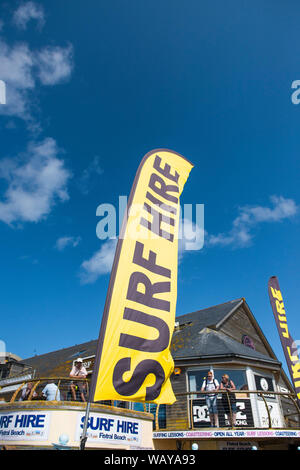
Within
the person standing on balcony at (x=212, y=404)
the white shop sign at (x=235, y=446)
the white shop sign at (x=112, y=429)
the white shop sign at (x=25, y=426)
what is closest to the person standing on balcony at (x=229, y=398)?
the person standing on balcony at (x=212, y=404)

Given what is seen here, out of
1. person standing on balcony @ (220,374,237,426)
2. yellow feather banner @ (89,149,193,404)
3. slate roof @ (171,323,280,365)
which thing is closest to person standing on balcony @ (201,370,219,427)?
person standing on balcony @ (220,374,237,426)

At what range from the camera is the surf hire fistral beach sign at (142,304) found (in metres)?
4.66

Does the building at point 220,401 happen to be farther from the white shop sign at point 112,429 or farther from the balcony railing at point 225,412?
the white shop sign at point 112,429

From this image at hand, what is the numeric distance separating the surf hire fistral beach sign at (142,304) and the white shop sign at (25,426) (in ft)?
14.6

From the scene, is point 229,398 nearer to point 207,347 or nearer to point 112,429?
point 207,347

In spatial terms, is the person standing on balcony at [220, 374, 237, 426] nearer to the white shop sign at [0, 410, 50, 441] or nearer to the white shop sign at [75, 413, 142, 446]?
the white shop sign at [75, 413, 142, 446]

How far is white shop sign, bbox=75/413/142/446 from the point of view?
820 cm

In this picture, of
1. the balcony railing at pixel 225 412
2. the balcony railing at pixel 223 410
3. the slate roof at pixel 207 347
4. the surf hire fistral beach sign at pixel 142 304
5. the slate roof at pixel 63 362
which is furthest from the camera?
the slate roof at pixel 63 362

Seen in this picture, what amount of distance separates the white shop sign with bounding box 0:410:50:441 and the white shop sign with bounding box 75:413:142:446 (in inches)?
34.2

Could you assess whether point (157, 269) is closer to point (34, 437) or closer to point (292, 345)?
point (34, 437)

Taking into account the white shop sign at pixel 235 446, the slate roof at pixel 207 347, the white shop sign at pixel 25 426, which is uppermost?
the slate roof at pixel 207 347

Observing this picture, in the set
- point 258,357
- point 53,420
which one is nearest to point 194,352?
point 258,357

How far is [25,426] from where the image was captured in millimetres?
7930
